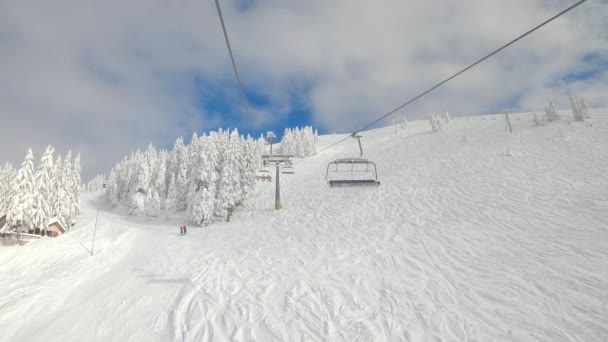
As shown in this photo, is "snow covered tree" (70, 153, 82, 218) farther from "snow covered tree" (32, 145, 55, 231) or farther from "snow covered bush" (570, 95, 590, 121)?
"snow covered bush" (570, 95, 590, 121)

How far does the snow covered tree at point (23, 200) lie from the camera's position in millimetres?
26328

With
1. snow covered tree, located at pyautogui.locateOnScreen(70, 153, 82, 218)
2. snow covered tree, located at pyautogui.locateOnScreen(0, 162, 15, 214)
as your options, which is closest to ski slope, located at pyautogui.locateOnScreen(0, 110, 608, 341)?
snow covered tree, located at pyautogui.locateOnScreen(70, 153, 82, 218)

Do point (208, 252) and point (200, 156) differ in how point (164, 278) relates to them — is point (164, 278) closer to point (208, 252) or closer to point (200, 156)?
point (208, 252)

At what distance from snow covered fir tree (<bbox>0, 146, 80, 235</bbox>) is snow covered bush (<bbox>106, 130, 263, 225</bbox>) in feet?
33.5

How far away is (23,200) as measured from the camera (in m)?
27.7

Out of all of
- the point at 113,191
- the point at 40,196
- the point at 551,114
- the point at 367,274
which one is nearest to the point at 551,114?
the point at 551,114

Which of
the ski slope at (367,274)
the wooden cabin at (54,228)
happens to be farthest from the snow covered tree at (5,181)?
the ski slope at (367,274)

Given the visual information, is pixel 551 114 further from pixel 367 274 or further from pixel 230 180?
pixel 230 180

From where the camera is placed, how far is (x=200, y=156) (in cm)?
3481

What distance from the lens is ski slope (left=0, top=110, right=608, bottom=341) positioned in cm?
842

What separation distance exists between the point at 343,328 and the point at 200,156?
105 ft

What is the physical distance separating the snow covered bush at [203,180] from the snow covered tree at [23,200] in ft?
53.2

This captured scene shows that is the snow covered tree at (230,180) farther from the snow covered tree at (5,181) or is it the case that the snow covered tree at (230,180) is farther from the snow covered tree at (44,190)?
the snow covered tree at (5,181)

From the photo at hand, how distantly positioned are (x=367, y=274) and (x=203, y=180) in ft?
90.5
